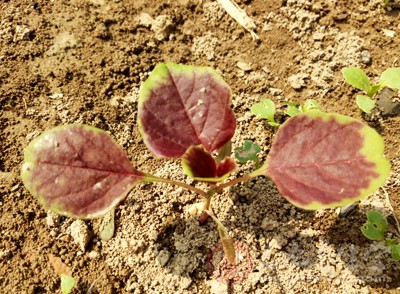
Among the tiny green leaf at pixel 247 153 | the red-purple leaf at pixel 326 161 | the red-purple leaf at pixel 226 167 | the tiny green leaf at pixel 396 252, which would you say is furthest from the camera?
the tiny green leaf at pixel 247 153

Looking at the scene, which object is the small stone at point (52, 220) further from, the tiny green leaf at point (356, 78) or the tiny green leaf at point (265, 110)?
the tiny green leaf at point (356, 78)

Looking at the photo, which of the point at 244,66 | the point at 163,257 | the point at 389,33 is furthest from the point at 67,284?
the point at 389,33

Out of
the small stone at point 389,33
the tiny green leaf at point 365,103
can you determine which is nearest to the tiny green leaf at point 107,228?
the tiny green leaf at point 365,103

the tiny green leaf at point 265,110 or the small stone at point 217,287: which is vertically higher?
the tiny green leaf at point 265,110

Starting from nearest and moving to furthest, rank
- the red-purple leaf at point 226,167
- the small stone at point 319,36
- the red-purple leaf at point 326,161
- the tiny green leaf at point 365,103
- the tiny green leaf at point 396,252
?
1. the red-purple leaf at point 326,161
2. the red-purple leaf at point 226,167
3. the tiny green leaf at point 396,252
4. the tiny green leaf at point 365,103
5. the small stone at point 319,36

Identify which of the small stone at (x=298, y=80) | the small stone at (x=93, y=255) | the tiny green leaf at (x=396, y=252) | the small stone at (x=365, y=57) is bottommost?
the small stone at (x=93, y=255)

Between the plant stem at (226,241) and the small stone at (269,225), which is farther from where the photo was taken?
the small stone at (269,225)

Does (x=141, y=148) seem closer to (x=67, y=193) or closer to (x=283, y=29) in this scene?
(x=67, y=193)
